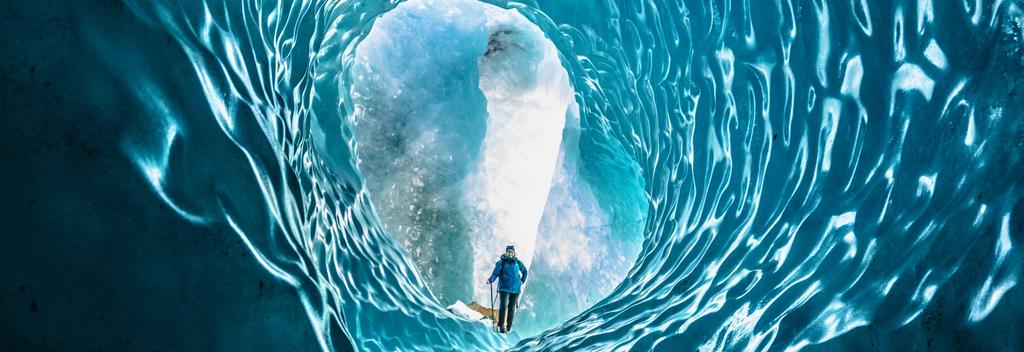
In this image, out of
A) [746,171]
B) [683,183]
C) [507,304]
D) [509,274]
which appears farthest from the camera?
[507,304]

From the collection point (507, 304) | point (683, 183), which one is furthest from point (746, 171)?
point (507, 304)

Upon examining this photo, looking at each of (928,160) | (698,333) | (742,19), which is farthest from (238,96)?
(742,19)

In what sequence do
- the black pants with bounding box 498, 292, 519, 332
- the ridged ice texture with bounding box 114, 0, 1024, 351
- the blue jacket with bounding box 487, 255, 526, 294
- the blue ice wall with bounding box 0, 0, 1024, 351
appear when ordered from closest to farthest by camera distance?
the blue ice wall with bounding box 0, 0, 1024, 351
the ridged ice texture with bounding box 114, 0, 1024, 351
the blue jacket with bounding box 487, 255, 526, 294
the black pants with bounding box 498, 292, 519, 332

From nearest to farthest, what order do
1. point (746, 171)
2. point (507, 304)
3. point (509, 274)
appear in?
point (746, 171) < point (509, 274) < point (507, 304)

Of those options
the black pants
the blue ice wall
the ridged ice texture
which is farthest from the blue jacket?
the blue ice wall

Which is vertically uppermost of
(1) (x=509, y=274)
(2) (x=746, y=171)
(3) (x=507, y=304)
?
(1) (x=509, y=274)

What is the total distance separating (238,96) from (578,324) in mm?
3449

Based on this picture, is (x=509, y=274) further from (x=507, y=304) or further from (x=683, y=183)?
(x=683, y=183)

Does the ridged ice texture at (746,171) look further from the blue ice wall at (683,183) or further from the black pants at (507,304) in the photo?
the black pants at (507,304)

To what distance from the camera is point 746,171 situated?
A: 4715 millimetres

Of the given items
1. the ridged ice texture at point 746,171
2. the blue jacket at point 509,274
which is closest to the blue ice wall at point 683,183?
the ridged ice texture at point 746,171

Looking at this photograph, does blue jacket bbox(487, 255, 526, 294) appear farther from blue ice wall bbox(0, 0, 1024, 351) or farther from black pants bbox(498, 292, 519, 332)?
blue ice wall bbox(0, 0, 1024, 351)

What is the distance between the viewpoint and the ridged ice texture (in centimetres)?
257

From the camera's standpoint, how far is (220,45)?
3076mm
